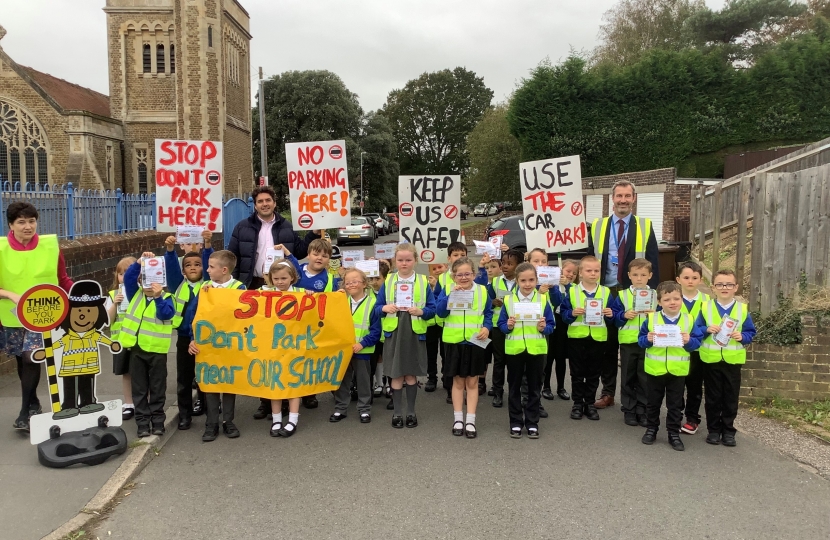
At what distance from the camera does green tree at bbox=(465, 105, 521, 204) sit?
39.2 m

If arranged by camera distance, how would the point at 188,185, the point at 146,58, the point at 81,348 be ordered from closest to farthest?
the point at 81,348 < the point at 188,185 < the point at 146,58

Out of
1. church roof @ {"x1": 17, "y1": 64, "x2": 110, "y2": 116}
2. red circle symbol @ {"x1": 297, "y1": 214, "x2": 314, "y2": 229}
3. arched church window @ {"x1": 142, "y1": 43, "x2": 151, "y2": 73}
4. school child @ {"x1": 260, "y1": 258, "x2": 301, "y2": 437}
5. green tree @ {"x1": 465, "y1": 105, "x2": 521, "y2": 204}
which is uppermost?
arched church window @ {"x1": 142, "y1": 43, "x2": 151, "y2": 73}

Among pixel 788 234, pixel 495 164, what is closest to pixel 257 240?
pixel 788 234

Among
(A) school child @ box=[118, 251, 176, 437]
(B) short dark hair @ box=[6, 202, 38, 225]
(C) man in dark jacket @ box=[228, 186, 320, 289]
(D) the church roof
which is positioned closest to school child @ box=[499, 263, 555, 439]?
(C) man in dark jacket @ box=[228, 186, 320, 289]

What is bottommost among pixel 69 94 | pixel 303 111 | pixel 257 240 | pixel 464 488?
pixel 464 488

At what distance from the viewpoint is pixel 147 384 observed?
5.54 meters

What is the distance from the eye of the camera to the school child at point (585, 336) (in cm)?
614

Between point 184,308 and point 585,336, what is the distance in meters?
3.69

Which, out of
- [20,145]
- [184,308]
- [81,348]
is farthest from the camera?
[20,145]

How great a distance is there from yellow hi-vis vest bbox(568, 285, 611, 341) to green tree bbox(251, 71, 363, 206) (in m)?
47.4

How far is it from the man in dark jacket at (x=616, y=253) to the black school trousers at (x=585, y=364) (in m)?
0.22

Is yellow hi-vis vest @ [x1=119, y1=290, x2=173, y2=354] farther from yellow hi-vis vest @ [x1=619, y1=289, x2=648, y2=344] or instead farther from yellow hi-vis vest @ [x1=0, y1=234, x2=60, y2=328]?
yellow hi-vis vest @ [x1=619, y1=289, x2=648, y2=344]

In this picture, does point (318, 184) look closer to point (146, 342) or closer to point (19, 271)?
point (146, 342)

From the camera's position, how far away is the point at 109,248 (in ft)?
33.2
